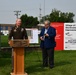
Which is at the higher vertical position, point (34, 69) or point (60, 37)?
point (60, 37)

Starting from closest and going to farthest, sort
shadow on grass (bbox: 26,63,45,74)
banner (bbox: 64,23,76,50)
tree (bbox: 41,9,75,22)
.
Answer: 1. shadow on grass (bbox: 26,63,45,74)
2. banner (bbox: 64,23,76,50)
3. tree (bbox: 41,9,75,22)

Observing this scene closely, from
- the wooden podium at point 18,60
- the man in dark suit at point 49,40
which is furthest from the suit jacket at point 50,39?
the wooden podium at point 18,60

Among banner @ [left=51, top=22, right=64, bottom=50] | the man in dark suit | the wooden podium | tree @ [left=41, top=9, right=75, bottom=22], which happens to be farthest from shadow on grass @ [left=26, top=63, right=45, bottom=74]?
tree @ [left=41, top=9, right=75, bottom=22]

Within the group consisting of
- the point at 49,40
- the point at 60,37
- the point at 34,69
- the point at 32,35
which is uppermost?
the point at 49,40

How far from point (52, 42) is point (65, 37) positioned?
36.4ft

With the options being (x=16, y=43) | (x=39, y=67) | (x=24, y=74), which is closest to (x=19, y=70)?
(x=24, y=74)

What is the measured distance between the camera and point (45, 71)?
503 inches

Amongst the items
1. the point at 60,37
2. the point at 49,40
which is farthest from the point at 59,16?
the point at 49,40

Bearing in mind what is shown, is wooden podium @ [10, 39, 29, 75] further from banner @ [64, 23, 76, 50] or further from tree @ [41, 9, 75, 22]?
tree @ [41, 9, 75, 22]

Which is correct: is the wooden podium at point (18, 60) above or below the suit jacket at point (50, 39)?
below

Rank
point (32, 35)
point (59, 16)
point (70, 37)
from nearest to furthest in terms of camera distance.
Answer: point (70, 37) → point (32, 35) → point (59, 16)

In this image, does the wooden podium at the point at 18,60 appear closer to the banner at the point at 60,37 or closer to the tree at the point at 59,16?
the banner at the point at 60,37

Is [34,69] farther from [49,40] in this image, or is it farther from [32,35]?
[32,35]

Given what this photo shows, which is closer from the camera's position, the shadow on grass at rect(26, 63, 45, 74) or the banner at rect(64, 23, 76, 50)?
the shadow on grass at rect(26, 63, 45, 74)
